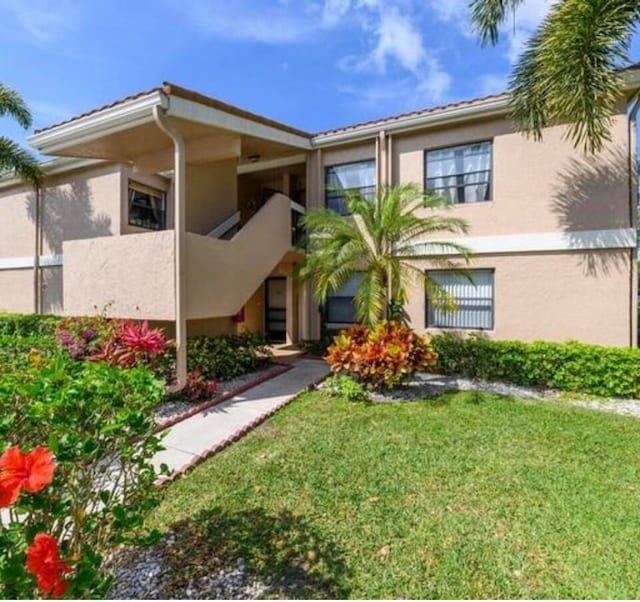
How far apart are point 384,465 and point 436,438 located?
1.42 meters

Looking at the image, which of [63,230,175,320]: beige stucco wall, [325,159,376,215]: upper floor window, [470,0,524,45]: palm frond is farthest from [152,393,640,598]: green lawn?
[470,0,524,45]: palm frond

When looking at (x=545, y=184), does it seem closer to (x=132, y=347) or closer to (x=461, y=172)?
(x=461, y=172)

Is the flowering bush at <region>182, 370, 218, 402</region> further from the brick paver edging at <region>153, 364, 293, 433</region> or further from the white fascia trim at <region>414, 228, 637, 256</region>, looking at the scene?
the white fascia trim at <region>414, 228, 637, 256</region>

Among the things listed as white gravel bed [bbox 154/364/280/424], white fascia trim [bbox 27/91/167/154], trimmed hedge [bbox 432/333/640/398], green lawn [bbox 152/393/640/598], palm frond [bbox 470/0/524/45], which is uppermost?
palm frond [bbox 470/0/524/45]

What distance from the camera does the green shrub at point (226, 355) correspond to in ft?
33.8

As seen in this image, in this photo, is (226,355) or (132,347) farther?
(226,355)

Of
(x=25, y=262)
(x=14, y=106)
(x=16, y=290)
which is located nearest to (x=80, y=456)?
(x=25, y=262)

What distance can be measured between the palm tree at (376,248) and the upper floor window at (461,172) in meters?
1.44

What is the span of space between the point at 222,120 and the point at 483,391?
9.35 m

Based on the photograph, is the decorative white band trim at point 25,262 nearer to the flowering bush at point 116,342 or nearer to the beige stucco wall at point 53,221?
the beige stucco wall at point 53,221

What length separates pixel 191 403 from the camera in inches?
357

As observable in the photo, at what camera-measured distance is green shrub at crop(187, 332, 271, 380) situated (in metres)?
10.3

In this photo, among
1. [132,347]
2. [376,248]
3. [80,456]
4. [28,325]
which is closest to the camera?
[80,456]

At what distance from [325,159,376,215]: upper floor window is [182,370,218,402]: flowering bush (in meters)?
7.47
